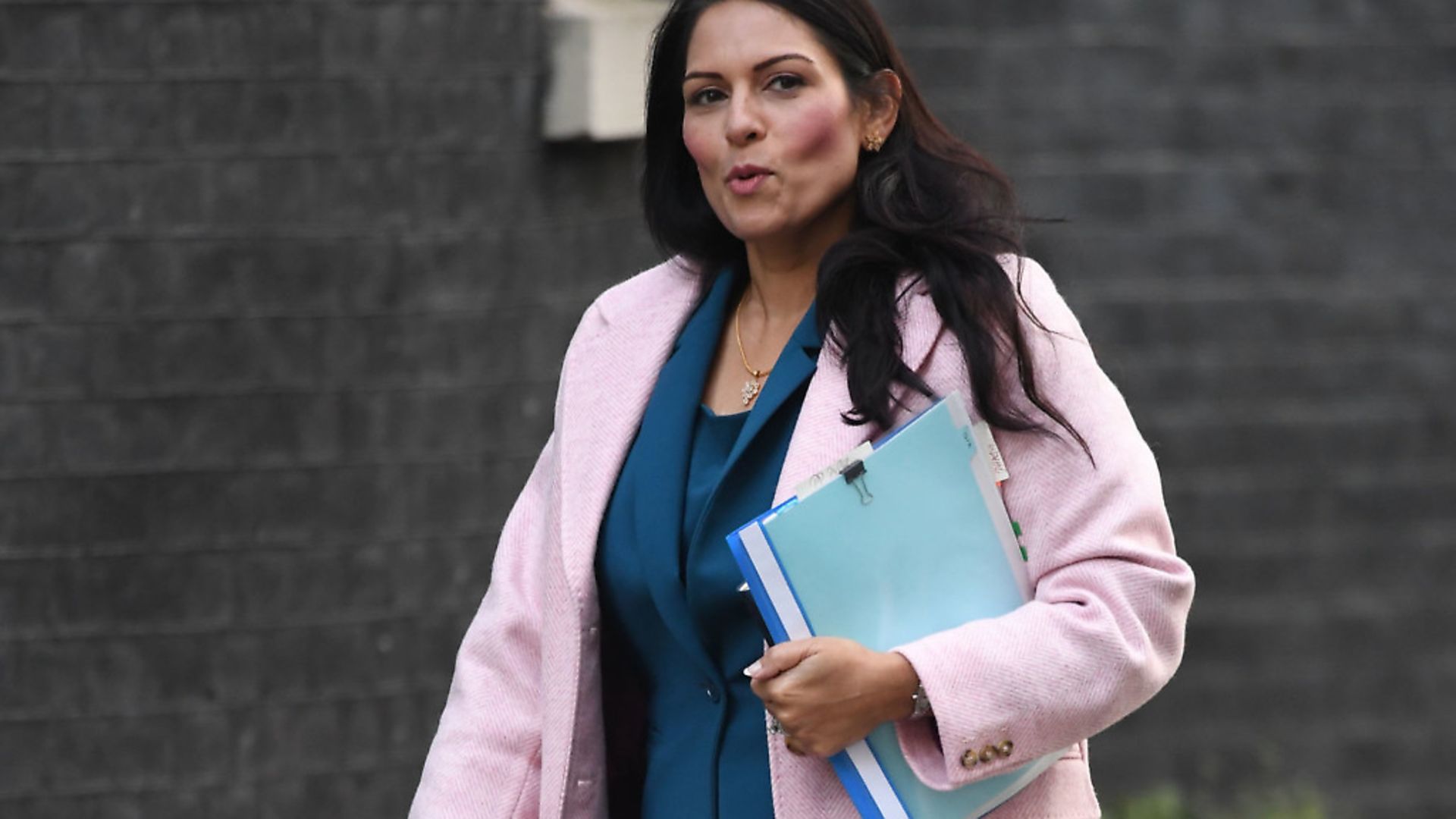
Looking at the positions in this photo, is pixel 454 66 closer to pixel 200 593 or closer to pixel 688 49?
pixel 200 593

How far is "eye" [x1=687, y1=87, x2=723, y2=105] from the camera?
10.9 feet

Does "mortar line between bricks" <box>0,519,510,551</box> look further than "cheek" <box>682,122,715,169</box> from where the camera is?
Yes

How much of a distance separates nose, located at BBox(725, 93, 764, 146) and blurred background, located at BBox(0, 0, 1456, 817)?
8.47 ft

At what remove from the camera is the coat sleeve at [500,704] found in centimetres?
346

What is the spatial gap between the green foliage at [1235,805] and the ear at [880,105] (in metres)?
4.04

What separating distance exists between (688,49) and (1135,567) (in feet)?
3.45

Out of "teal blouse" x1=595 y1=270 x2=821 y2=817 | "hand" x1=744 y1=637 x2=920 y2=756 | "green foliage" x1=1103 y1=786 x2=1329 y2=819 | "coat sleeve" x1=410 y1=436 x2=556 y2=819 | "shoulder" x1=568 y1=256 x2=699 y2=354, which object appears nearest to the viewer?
"hand" x1=744 y1=637 x2=920 y2=756

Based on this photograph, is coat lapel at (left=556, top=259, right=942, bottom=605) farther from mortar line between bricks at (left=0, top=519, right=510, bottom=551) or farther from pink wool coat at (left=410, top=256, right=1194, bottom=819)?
mortar line between bricks at (left=0, top=519, right=510, bottom=551)

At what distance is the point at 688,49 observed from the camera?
340 cm

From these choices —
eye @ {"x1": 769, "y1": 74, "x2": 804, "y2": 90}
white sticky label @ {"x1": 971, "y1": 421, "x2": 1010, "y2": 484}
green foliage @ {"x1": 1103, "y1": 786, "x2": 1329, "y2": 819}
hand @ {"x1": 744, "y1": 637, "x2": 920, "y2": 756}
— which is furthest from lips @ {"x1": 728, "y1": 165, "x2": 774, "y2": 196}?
green foliage @ {"x1": 1103, "y1": 786, "x2": 1329, "y2": 819}

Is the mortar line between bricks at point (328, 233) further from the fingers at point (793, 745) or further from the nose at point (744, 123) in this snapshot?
the fingers at point (793, 745)

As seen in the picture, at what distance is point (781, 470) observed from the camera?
10.3 feet

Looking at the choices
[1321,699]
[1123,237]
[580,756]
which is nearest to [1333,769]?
[1321,699]

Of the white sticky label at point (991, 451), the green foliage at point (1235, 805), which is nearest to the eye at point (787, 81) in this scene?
the white sticky label at point (991, 451)
